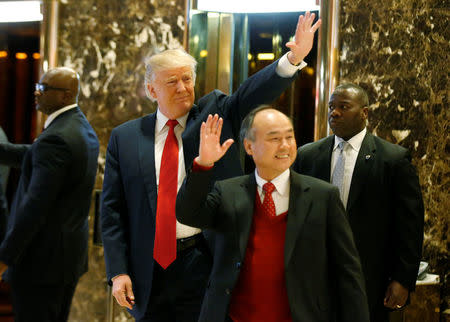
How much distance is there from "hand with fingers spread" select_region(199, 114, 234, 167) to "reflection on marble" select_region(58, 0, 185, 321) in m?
2.29

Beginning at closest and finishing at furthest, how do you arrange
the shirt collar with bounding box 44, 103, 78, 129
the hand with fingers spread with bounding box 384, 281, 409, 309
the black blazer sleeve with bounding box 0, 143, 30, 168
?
the hand with fingers spread with bounding box 384, 281, 409, 309 → the shirt collar with bounding box 44, 103, 78, 129 → the black blazer sleeve with bounding box 0, 143, 30, 168

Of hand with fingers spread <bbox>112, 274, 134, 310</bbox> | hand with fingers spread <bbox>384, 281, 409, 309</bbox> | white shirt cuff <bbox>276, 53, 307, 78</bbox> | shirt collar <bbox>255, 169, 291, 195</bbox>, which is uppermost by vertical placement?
white shirt cuff <bbox>276, 53, 307, 78</bbox>

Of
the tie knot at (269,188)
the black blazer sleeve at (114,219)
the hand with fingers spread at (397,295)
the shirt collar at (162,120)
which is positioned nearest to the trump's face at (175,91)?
the shirt collar at (162,120)

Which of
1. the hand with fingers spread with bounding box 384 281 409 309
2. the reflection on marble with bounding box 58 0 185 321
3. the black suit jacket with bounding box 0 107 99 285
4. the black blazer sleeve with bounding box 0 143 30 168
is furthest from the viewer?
the reflection on marble with bounding box 58 0 185 321

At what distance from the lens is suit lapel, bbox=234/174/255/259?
1.93 meters

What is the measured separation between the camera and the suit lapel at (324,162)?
3.07 metres

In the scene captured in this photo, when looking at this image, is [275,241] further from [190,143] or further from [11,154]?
[11,154]

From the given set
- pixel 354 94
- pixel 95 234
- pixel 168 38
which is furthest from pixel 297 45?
pixel 95 234

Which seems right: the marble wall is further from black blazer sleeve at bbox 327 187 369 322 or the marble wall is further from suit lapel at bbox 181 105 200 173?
black blazer sleeve at bbox 327 187 369 322

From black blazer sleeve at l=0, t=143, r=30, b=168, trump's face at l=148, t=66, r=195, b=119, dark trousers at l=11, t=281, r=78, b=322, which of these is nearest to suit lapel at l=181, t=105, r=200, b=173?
trump's face at l=148, t=66, r=195, b=119

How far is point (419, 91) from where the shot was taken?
3695mm

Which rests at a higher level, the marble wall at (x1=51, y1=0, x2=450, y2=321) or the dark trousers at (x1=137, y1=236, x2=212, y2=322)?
the marble wall at (x1=51, y1=0, x2=450, y2=321)

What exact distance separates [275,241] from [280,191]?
0.62ft

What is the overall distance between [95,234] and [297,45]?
2.56 m
